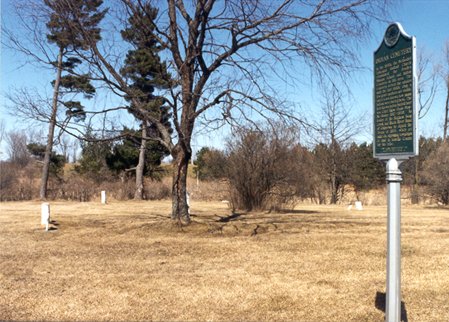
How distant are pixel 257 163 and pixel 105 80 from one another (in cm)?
726

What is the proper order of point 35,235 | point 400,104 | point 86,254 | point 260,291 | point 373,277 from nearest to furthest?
1. point 400,104
2. point 260,291
3. point 373,277
4. point 86,254
5. point 35,235

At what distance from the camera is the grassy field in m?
4.90

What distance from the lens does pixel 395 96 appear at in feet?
14.6

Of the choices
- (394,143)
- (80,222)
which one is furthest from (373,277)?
(80,222)

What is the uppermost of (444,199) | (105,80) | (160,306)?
(105,80)

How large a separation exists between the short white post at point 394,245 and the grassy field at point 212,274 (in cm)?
56

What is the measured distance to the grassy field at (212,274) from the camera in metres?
4.90

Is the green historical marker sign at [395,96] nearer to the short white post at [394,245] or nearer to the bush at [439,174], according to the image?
the short white post at [394,245]

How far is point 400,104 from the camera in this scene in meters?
4.37

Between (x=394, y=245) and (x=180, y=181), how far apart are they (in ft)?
24.7

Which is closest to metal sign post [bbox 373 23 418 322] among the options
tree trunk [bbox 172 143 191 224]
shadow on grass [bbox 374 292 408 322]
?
shadow on grass [bbox 374 292 408 322]

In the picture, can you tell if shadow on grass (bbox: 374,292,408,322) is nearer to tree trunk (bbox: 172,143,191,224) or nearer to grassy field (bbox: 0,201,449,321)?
grassy field (bbox: 0,201,449,321)

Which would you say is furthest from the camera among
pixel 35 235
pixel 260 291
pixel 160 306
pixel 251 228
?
pixel 251 228

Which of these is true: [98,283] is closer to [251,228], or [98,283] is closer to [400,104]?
[400,104]
